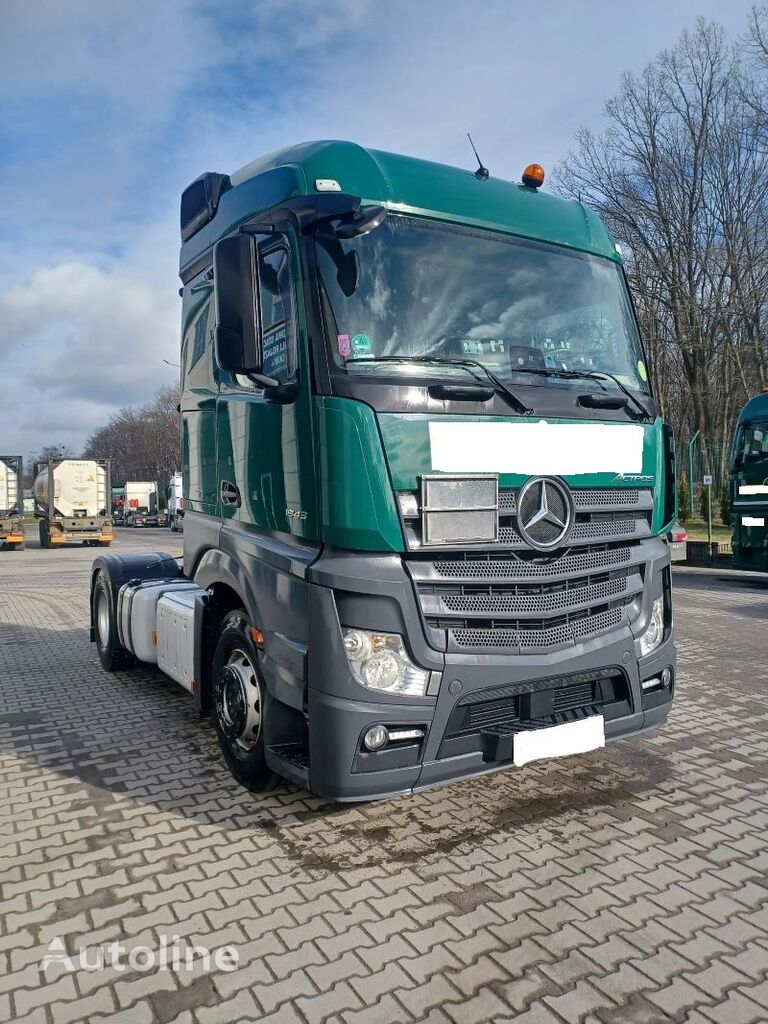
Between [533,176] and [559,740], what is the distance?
3058 millimetres

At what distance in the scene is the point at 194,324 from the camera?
5047mm

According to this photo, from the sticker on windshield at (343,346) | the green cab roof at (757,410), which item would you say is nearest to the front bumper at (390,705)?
the sticker on windshield at (343,346)

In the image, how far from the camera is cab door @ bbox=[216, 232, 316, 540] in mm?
3484

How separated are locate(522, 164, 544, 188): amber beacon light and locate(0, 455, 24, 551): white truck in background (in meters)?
28.1

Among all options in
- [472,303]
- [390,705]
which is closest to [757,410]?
[472,303]

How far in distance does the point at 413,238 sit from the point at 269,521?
152 centimetres

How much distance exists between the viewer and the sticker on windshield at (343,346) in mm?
3393

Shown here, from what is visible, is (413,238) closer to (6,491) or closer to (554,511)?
(554,511)

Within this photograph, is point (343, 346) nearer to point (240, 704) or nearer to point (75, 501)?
point (240, 704)

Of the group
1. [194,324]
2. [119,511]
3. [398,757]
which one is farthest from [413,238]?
[119,511]

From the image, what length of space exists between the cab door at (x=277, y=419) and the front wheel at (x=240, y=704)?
2.05ft

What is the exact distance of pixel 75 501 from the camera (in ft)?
101
